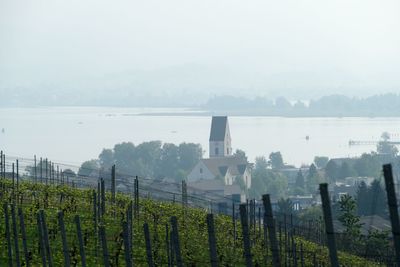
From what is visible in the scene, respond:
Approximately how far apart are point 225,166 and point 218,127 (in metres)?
18.6

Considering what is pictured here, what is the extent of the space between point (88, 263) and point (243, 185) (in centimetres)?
9360

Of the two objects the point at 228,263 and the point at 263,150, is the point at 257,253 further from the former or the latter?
the point at 263,150

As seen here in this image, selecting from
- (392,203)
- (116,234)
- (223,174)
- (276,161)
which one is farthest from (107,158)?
(392,203)

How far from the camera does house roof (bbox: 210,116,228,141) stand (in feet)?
438

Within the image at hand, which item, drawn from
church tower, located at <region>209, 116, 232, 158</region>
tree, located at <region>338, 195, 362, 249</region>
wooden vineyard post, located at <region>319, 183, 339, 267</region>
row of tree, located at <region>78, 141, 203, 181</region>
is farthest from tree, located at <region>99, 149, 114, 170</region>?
wooden vineyard post, located at <region>319, 183, 339, 267</region>

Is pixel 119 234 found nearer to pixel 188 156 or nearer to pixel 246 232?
pixel 246 232

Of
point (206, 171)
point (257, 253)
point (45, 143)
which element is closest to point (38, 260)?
point (257, 253)

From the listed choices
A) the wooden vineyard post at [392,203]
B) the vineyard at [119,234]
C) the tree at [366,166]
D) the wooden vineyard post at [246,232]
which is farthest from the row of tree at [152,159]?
the wooden vineyard post at [392,203]

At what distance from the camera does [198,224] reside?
20703mm

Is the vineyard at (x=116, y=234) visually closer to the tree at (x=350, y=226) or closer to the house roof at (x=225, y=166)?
the tree at (x=350, y=226)

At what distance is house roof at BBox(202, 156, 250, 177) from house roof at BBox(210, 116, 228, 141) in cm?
1337

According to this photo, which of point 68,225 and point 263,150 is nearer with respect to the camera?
point 68,225

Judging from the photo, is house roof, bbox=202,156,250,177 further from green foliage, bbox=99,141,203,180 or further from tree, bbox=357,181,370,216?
tree, bbox=357,181,370,216

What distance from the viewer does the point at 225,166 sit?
117m
